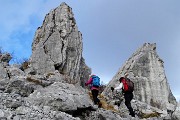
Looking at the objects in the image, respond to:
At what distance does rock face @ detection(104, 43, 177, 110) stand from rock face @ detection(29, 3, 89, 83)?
196 inches

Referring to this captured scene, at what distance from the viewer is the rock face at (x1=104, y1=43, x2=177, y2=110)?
41875mm

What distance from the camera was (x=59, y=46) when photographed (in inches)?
1735

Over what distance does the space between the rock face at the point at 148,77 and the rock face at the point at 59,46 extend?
498 cm

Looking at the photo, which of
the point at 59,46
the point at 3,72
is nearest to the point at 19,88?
the point at 3,72

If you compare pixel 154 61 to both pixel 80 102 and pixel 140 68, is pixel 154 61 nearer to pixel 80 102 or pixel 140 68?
pixel 140 68

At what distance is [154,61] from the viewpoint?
45.8m

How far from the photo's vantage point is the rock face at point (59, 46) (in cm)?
4203

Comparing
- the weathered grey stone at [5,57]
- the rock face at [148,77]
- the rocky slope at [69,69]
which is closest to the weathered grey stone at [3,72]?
the rocky slope at [69,69]

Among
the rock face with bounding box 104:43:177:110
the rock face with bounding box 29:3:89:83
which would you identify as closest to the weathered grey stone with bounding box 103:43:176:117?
the rock face with bounding box 104:43:177:110

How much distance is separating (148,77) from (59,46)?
35.0ft

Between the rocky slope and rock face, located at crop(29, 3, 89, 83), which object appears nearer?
the rocky slope

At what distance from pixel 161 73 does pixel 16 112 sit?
96.6ft

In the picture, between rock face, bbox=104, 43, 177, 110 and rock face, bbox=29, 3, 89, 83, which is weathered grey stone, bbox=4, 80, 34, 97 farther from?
rock face, bbox=104, 43, 177, 110

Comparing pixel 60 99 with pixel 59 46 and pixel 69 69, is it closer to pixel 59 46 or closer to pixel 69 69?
pixel 69 69
